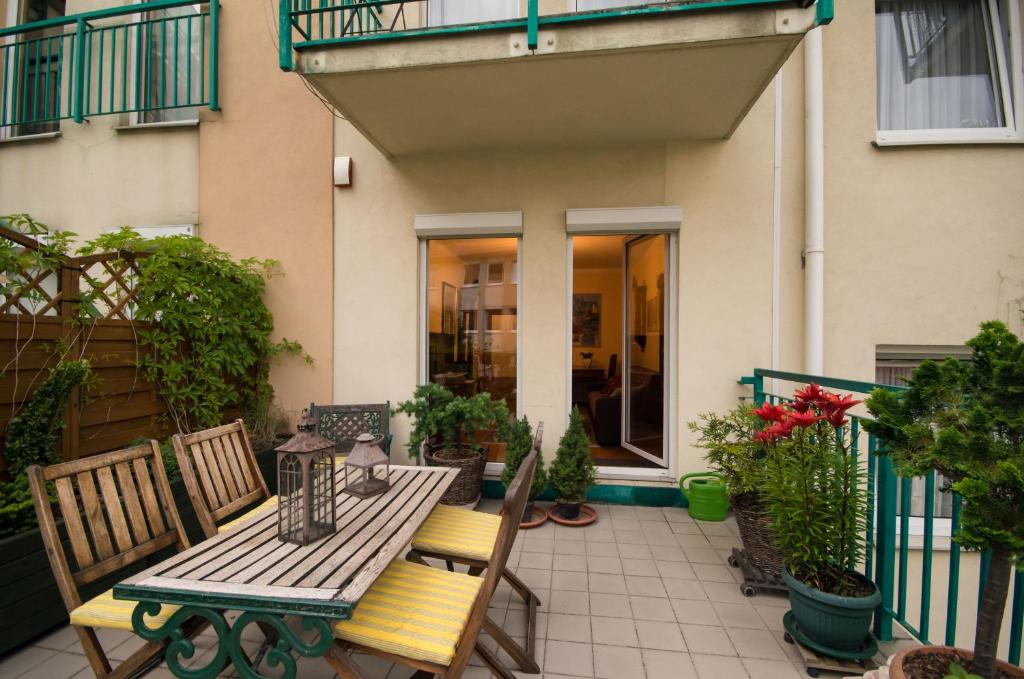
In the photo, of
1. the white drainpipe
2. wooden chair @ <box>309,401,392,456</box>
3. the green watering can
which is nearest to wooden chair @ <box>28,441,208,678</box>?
wooden chair @ <box>309,401,392,456</box>

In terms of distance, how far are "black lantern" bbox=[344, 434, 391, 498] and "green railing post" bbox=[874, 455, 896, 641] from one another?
2341mm

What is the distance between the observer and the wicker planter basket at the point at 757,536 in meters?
2.48

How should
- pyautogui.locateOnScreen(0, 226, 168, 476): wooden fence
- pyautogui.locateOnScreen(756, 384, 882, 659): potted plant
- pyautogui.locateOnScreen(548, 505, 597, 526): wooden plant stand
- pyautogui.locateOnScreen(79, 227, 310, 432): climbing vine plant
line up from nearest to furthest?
pyautogui.locateOnScreen(756, 384, 882, 659): potted plant, pyautogui.locateOnScreen(0, 226, 168, 476): wooden fence, pyautogui.locateOnScreen(79, 227, 310, 432): climbing vine plant, pyautogui.locateOnScreen(548, 505, 597, 526): wooden plant stand

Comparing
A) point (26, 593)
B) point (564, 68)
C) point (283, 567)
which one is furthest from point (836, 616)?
point (26, 593)

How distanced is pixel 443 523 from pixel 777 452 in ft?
Answer: 5.55

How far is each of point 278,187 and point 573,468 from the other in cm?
366

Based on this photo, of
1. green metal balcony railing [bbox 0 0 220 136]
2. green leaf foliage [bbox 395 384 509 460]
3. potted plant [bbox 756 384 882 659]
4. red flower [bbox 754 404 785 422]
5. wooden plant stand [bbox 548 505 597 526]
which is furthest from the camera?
green metal balcony railing [bbox 0 0 220 136]

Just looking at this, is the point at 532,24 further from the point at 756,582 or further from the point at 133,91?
the point at 133,91

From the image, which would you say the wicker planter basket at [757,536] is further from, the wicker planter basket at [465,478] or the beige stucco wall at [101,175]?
the beige stucco wall at [101,175]

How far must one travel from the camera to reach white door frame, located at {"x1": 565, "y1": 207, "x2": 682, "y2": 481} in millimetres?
3727

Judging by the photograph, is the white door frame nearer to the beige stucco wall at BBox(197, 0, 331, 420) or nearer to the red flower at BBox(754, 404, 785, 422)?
the red flower at BBox(754, 404, 785, 422)

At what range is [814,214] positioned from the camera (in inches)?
138

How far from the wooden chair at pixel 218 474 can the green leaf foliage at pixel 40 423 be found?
92 cm

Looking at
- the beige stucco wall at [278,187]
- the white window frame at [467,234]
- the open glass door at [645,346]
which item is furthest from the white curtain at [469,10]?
the open glass door at [645,346]
